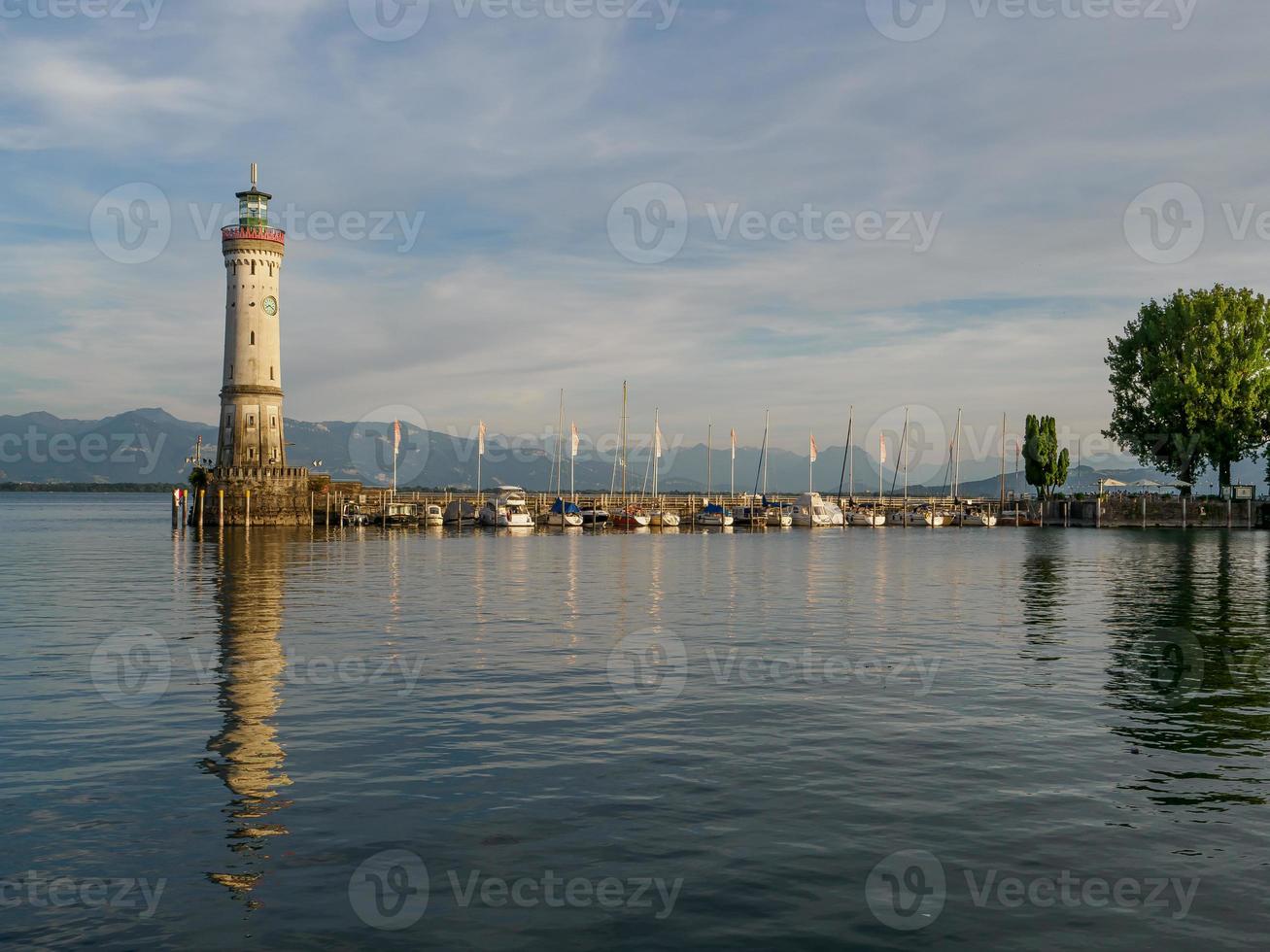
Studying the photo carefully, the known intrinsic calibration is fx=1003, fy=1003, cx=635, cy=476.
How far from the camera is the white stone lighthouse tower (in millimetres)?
93250

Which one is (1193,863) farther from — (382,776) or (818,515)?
(818,515)

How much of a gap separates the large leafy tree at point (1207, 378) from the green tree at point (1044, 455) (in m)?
23.0

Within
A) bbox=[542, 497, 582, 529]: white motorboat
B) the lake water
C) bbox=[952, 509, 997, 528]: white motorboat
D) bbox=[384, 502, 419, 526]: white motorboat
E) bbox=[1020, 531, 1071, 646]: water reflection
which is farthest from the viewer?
bbox=[952, 509, 997, 528]: white motorboat

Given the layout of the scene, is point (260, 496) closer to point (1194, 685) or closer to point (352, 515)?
point (352, 515)

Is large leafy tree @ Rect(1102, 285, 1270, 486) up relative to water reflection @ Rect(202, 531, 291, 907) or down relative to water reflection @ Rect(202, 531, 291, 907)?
up

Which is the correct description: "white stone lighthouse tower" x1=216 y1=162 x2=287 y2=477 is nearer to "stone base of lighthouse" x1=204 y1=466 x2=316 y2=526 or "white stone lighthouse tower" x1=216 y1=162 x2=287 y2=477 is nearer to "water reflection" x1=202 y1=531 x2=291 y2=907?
"stone base of lighthouse" x1=204 y1=466 x2=316 y2=526

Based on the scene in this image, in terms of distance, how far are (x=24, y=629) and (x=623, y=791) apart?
22.9 meters

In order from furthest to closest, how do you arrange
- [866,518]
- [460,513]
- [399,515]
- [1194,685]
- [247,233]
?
1. [866,518]
2. [460,513]
3. [399,515]
4. [247,233]
5. [1194,685]

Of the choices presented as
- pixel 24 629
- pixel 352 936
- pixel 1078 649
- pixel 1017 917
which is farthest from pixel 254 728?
pixel 1078 649

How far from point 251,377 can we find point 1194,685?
292 ft

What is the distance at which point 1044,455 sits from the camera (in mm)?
128625

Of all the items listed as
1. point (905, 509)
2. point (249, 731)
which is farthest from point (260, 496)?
point (249, 731)

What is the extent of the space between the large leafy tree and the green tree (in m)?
23.0

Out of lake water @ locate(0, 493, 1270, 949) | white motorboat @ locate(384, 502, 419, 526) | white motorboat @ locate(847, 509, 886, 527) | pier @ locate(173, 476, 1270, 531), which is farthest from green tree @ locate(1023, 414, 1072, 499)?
lake water @ locate(0, 493, 1270, 949)
